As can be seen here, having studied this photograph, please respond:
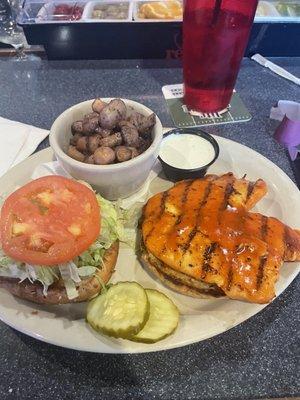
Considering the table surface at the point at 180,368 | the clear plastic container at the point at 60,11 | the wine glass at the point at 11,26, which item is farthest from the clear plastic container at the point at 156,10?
the table surface at the point at 180,368

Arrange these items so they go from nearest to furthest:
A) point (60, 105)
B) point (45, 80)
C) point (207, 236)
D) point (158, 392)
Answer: point (158, 392)
point (207, 236)
point (60, 105)
point (45, 80)

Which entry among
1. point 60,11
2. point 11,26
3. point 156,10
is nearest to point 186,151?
point 156,10

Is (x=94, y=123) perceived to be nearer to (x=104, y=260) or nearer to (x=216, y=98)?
(x=104, y=260)

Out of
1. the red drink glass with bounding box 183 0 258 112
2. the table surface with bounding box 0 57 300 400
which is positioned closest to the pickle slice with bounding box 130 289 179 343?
the table surface with bounding box 0 57 300 400

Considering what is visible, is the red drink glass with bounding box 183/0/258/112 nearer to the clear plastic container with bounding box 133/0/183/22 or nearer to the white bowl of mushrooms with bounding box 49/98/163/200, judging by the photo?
the clear plastic container with bounding box 133/0/183/22

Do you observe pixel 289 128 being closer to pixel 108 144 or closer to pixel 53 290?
pixel 108 144

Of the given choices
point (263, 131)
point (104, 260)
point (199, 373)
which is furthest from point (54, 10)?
point (199, 373)

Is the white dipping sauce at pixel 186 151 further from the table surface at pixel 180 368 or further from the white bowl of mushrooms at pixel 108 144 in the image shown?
the table surface at pixel 180 368
